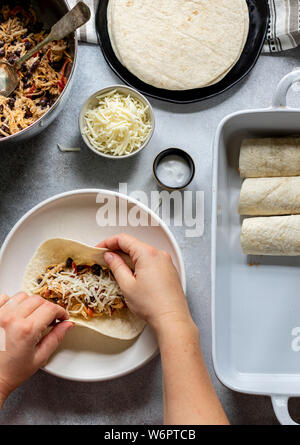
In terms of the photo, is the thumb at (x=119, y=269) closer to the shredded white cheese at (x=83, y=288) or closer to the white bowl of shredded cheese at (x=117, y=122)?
the shredded white cheese at (x=83, y=288)

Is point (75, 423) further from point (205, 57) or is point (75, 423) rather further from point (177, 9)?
point (177, 9)

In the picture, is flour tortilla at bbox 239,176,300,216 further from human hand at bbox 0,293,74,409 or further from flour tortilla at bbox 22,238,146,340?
human hand at bbox 0,293,74,409

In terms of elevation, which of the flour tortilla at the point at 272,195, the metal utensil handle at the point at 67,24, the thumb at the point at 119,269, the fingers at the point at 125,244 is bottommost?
the thumb at the point at 119,269

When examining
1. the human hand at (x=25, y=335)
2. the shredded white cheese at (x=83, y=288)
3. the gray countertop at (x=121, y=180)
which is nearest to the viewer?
the human hand at (x=25, y=335)

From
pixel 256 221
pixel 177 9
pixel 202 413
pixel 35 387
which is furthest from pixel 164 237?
pixel 177 9

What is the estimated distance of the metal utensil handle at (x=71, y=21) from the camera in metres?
1.25

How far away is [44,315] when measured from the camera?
126 cm

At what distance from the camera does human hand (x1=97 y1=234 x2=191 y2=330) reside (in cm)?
127

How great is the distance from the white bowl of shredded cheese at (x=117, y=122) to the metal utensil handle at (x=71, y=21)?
209 mm

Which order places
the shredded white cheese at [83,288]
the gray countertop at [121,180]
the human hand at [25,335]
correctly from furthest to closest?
the gray countertop at [121,180] < the shredded white cheese at [83,288] < the human hand at [25,335]

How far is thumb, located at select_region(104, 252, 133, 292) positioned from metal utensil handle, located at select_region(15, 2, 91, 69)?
2.11ft

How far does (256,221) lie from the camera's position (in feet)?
4.82

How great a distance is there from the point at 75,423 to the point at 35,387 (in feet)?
0.58

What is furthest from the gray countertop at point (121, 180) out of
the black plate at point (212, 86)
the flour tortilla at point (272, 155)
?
the flour tortilla at point (272, 155)
